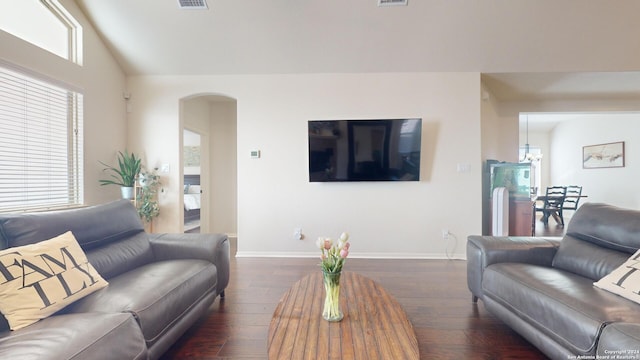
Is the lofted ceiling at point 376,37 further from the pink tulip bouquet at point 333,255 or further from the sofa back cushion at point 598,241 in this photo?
the pink tulip bouquet at point 333,255

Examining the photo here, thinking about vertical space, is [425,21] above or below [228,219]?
above

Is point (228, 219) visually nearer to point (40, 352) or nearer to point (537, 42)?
point (40, 352)

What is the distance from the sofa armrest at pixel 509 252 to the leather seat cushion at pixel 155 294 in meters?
2.22

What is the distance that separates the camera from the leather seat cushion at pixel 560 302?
126 centimetres

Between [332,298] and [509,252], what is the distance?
5.34 feet

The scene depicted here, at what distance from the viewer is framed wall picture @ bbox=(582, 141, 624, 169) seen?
6.05 meters

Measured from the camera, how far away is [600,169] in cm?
648

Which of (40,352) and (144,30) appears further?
(144,30)

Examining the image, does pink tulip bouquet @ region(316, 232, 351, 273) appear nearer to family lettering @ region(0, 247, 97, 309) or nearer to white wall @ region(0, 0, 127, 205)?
family lettering @ region(0, 247, 97, 309)

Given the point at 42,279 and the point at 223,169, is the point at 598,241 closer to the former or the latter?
the point at 42,279

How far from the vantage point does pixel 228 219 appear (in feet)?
16.3

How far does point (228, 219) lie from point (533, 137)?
9.92m

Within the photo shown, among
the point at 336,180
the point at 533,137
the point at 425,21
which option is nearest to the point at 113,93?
the point at 336,180

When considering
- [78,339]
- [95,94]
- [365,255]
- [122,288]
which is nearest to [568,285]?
[365,255]
